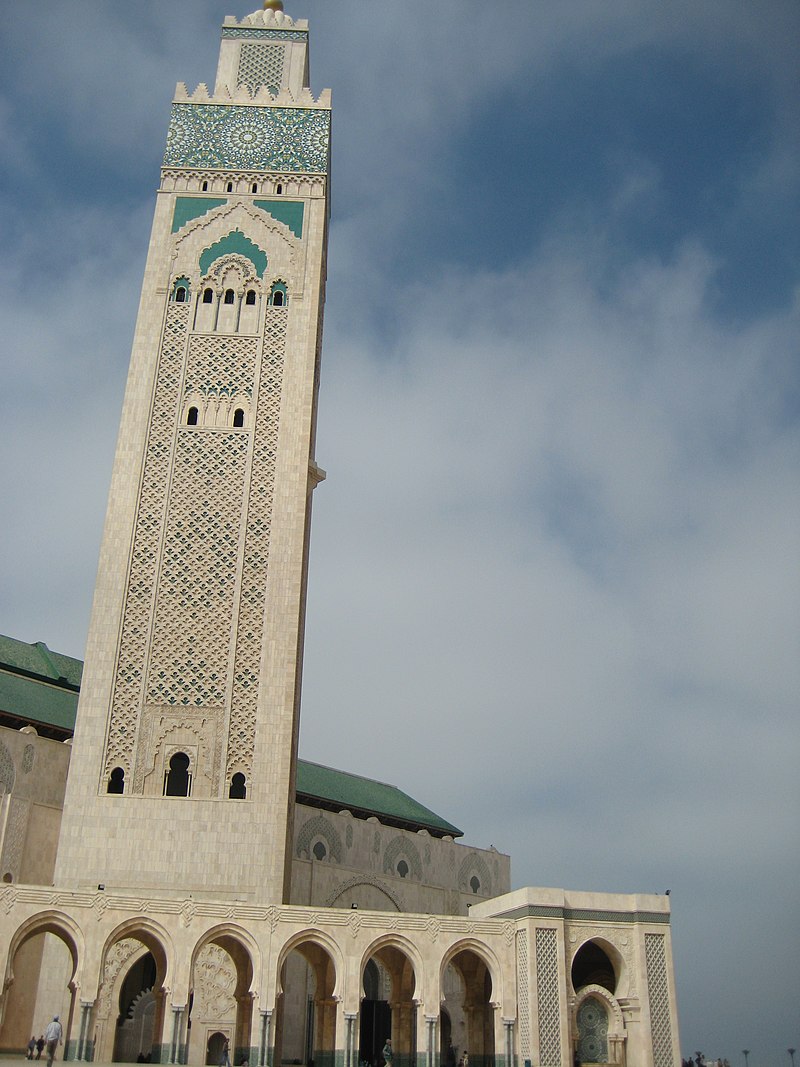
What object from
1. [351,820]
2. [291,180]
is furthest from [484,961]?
[291,180]

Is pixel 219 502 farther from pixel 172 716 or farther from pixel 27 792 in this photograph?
pixel 27 792

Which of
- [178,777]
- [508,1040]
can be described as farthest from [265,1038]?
[178,777]

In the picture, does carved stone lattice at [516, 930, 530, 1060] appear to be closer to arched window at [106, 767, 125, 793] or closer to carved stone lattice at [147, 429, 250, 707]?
carved stone lattice at [147, 429, 250, 707]

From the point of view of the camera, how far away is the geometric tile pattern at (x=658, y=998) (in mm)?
12219

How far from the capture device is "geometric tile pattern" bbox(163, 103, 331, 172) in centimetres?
1753

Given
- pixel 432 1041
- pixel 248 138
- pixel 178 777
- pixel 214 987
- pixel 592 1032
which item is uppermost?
pixel 248 138

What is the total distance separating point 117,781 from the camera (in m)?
13.5

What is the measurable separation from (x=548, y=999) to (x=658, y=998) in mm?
1426

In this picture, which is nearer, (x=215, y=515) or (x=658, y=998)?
(x=658, y=998)

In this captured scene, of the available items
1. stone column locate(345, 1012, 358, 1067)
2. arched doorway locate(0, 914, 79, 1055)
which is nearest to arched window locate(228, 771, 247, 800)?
stone column locate(345, 1012, 358, 1067)

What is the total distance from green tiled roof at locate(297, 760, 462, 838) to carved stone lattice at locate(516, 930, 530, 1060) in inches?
338

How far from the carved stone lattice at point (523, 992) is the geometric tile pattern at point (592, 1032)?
0.80 meters

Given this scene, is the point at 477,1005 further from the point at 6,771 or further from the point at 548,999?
the point at 6,771

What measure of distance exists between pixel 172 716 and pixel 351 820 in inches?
317
